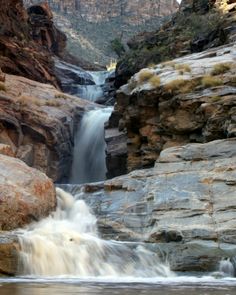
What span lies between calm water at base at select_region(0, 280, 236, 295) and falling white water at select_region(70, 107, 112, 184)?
68.2ft

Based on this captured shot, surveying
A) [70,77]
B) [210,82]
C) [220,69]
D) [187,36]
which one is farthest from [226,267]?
[70,77]

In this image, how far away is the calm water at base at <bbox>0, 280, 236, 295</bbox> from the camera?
9.01 meters

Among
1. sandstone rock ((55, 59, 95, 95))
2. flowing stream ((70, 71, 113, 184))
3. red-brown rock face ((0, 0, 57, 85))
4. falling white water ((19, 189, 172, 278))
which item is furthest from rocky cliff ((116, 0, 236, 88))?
falling white water ((19, 189, 172, 278))

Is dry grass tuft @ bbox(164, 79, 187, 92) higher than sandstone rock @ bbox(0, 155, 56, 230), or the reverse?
dry grass tuft @ bbox(164, 79, 187, 92)

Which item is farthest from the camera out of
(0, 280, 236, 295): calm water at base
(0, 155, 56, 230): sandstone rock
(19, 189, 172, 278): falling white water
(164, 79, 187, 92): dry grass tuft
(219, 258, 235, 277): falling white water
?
(164, 79, 187, 92): dry grass tuft

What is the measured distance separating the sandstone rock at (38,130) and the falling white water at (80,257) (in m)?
15.7

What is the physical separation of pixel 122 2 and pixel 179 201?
14633 centimetres

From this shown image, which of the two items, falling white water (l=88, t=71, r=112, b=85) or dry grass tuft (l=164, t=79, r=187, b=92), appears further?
falling white water (l=88, t=71, r=112, b=85)

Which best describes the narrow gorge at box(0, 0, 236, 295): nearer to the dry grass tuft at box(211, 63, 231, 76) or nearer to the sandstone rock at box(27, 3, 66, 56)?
the dry grass tuft at box(211, 63, 231, 76)

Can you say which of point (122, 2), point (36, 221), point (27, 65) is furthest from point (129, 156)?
point (122, 2)

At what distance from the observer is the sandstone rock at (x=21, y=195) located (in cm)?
1523

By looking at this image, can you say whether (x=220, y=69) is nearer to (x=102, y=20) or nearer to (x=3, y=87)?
(x=3, y=87)

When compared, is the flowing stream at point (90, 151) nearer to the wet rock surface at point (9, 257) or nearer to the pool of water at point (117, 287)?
the wet rock surface at point (9, 257)

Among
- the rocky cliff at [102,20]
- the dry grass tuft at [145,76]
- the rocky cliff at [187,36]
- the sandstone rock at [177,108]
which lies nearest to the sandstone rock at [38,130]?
the sandstone rock at [177,108]
